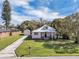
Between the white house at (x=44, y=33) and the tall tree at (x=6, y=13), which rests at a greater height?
the tall tree at (x=6, y=13)

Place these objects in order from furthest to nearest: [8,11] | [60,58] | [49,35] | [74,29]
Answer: [8,11] → [49,35] → [74,29] → [60,58]

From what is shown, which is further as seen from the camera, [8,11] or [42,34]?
[8,11]

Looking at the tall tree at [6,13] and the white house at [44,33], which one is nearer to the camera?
the white house at [44,33]

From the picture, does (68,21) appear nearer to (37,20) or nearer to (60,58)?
(60,58)

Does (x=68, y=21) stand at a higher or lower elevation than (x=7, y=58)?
higher

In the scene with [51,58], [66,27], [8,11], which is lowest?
[51,58]

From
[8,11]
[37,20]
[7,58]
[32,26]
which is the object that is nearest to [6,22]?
[8,11]

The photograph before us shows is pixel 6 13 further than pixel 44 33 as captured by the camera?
Yes

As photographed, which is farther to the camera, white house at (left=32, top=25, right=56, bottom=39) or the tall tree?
the tall tree

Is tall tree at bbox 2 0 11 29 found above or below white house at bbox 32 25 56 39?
above

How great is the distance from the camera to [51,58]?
17531 millimetres

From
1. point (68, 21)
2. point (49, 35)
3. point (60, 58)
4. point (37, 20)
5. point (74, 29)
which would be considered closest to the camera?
point (60, 58)

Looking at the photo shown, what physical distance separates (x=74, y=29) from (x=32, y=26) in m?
46.6

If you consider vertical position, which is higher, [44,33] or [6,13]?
[6,13]
